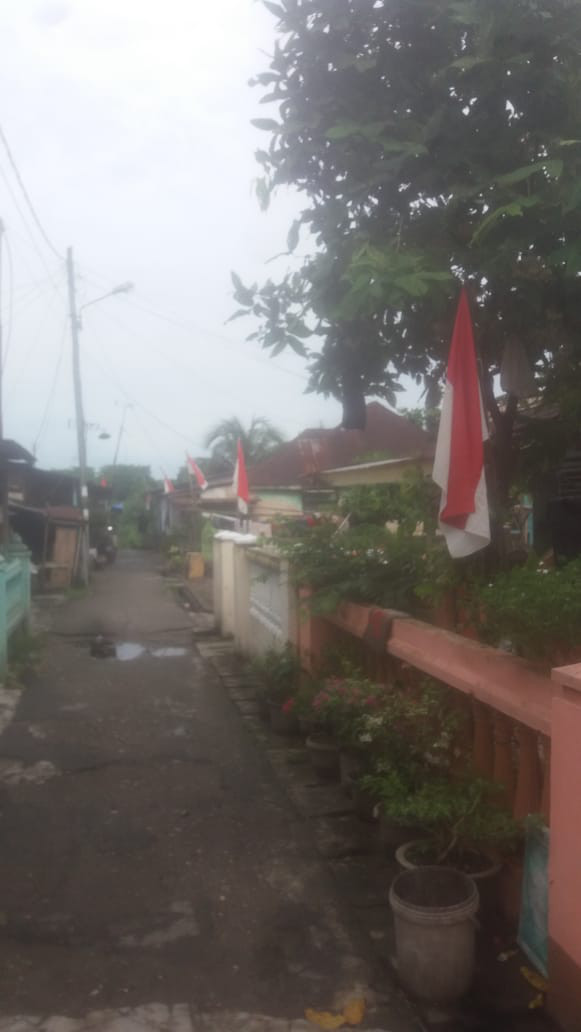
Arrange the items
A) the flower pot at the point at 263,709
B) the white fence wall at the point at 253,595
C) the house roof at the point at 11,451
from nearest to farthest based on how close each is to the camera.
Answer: the flower pot at the point at 263,709
the white fence wall at the point at 253,595
the house roof at the point at 11,451

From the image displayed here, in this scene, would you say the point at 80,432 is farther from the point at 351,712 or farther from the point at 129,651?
the point at 351,712

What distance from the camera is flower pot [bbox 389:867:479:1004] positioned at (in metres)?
3.14

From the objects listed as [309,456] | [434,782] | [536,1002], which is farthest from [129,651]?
[309,456]

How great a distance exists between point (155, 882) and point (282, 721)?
2617 mm

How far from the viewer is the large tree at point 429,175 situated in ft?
11.0

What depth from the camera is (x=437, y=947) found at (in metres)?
3.15

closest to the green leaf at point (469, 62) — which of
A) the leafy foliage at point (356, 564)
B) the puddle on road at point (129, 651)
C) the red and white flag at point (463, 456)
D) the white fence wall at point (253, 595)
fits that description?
the red and white flag at point (463, 456)

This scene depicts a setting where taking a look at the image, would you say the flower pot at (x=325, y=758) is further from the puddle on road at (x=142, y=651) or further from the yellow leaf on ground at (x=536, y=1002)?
the puddle on road at (x=142, y=651)

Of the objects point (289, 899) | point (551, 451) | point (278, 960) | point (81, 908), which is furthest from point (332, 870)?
point (551, 451)

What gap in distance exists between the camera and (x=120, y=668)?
33.6ft

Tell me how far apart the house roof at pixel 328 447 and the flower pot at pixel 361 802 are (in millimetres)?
17910

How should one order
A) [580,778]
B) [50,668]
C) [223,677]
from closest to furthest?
[580,778]
[223,677]
[50,668]

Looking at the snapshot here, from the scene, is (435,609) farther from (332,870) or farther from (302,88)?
(302,88)

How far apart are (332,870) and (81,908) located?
1.21 m
